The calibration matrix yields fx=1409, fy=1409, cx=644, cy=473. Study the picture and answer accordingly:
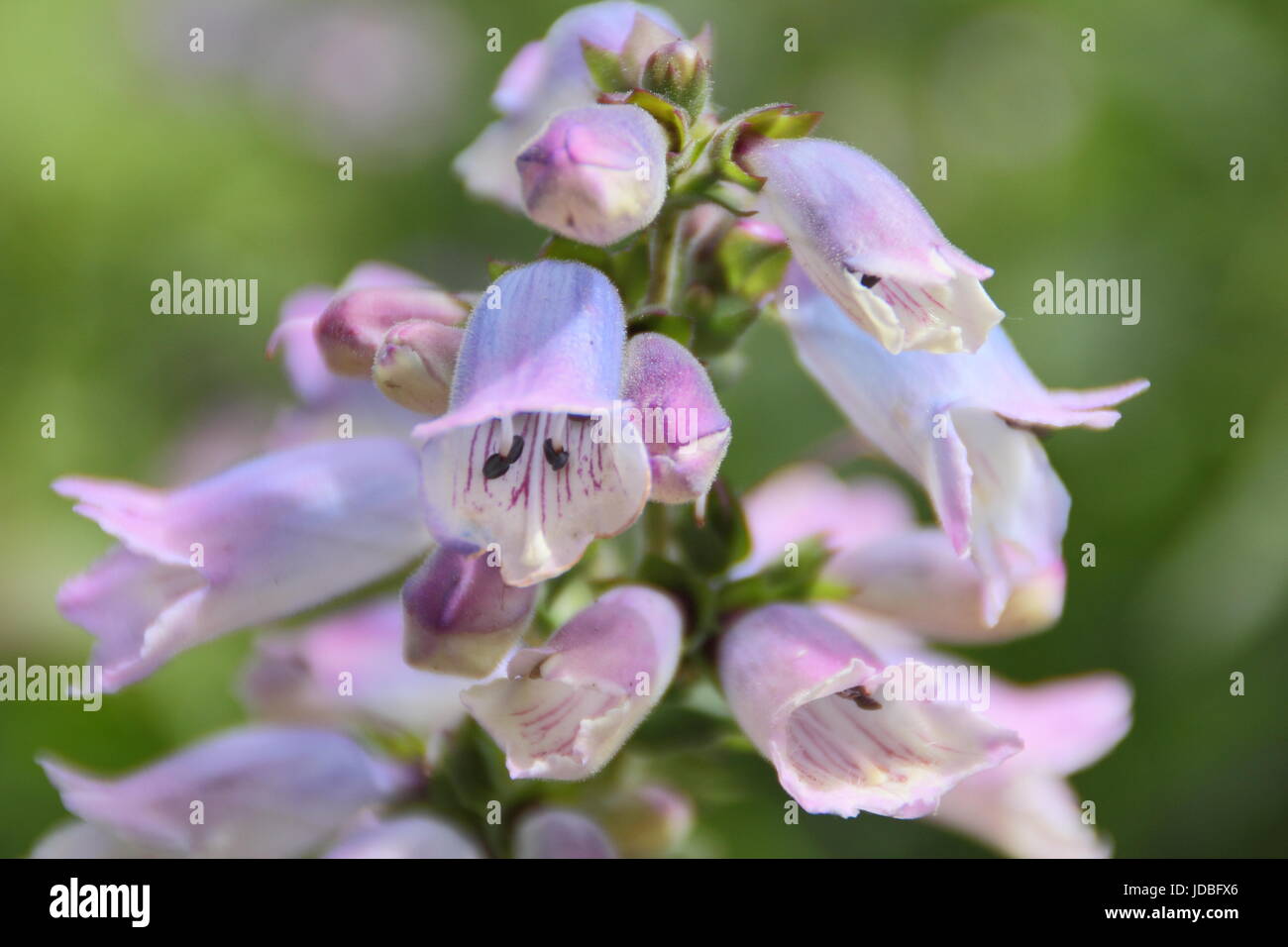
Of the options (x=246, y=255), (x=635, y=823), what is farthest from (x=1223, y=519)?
(x=246, y=255)

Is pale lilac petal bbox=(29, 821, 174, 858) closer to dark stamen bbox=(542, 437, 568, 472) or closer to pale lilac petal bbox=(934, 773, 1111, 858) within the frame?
dark stamen bbox=(542, 437, 568, 472)

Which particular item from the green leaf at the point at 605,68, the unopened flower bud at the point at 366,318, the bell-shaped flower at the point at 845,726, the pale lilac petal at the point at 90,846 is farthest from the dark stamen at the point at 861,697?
the pale lilac petal at the point at 90,846

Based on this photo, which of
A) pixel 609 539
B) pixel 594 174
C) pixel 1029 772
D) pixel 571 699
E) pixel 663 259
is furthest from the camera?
pixel 1029 772

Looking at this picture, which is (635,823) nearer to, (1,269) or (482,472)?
(482,472)

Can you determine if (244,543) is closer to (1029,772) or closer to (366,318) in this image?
(366,318)

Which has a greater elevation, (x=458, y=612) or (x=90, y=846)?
(x=458, y=612)

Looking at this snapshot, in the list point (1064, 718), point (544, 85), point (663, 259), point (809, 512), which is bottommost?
point (1064, 718)

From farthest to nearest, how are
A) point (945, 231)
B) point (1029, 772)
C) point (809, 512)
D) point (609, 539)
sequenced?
point (945, 231), point (809, 512), point (1029, 772), point (609, 539)

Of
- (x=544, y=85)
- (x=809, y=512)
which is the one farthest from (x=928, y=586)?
→ (x=544, y=85)
